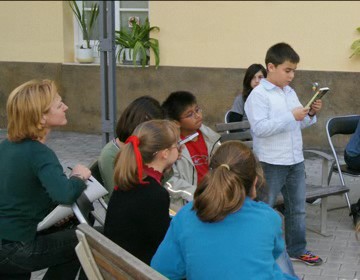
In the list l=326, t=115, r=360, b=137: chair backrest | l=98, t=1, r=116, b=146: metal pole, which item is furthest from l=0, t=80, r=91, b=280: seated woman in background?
l=326, t=115, r=360, b=137: chair backrest

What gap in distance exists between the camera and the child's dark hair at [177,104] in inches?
→ 166

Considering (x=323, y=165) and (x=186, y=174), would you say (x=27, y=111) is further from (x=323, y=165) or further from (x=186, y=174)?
(x=323, y=165)

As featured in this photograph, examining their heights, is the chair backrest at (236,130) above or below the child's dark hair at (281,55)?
below

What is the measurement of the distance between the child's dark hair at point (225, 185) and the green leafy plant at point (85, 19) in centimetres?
802

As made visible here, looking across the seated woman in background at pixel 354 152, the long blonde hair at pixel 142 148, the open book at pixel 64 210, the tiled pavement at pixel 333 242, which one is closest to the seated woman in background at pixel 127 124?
the open book at pixel 64 210

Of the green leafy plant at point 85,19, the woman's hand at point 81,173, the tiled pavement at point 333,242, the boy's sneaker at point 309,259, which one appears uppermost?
the green leafy plant at point 85,19

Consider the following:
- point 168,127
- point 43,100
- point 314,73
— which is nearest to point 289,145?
point 168,127

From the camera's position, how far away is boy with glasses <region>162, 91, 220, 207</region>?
4.12m

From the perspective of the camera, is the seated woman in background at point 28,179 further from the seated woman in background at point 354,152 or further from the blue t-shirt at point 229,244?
the seated woman in background at point 354,152

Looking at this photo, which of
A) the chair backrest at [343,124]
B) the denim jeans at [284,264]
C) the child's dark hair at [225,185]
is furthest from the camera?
the chair backrest at [343,124]

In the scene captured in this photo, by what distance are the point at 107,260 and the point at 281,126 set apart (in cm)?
214

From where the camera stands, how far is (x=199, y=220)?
244cm

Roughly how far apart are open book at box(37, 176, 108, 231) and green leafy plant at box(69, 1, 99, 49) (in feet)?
23.5

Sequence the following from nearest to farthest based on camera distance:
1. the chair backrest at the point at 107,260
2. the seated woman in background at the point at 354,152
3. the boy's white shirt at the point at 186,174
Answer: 1. the chair backrest at the point at 107,260
2. the boy's white shirt at the point at 186,174
3. the seated woman in background at the point at 354,152
